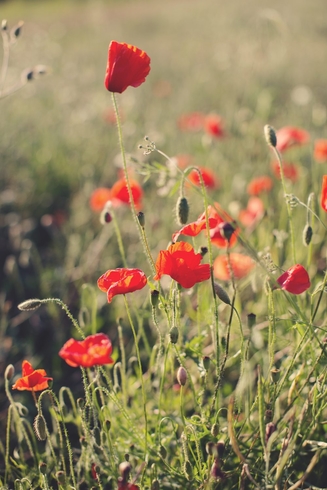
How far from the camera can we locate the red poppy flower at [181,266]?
121 cm

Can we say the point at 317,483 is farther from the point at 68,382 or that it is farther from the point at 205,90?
the point at 205,90

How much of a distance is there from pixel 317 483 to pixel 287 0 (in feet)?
53.0

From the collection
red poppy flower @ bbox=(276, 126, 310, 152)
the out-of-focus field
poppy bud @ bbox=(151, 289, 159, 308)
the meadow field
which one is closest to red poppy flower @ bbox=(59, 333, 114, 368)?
the meadow field

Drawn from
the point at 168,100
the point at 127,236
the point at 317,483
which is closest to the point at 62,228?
the point at 127,236

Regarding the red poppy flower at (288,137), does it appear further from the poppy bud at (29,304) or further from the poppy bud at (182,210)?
the poppy bud at (29,304)

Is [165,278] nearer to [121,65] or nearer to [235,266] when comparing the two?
[235,266]

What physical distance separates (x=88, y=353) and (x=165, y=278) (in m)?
1.00

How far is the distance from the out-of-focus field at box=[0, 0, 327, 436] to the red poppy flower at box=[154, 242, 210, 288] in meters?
0.56

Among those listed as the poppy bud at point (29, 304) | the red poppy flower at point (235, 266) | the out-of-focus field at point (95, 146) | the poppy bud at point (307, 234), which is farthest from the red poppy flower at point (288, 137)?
the poppy bud at point (29, 304)

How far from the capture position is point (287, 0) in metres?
15.3

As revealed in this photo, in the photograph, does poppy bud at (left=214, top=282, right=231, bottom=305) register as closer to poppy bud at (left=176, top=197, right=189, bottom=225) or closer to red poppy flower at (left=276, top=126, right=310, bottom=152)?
poppy bud at (left=176, top=197, right=189, bottom=225)

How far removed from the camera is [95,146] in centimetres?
446

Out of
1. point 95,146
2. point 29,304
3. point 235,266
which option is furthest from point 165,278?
point 95,146

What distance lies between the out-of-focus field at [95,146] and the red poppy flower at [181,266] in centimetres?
56
